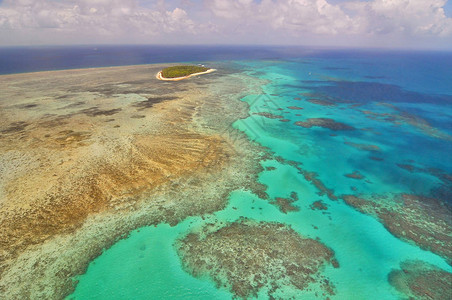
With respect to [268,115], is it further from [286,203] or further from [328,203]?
[286,203]

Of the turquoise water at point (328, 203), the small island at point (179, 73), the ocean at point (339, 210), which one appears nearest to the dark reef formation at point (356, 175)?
the ocean at point (339, 210)

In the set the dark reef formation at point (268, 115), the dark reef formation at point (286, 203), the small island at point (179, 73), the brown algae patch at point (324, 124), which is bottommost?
the dark reef formation at point (286, 203)

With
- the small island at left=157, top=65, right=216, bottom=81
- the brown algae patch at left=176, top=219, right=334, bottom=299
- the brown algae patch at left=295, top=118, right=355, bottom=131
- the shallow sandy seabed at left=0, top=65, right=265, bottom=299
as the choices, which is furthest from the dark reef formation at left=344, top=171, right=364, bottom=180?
the small island at left=157, top=65, right=216, bottom=81

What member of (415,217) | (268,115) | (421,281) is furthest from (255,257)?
(268,115)

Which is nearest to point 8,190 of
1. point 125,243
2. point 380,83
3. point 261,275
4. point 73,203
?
point 73,203

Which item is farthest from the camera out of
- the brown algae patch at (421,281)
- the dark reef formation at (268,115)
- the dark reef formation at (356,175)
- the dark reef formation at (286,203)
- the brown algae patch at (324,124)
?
Result: the dark reef formation at (268,115)

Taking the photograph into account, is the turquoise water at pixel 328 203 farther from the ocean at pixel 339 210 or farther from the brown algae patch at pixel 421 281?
the brown algae patch at pixel 421 281
